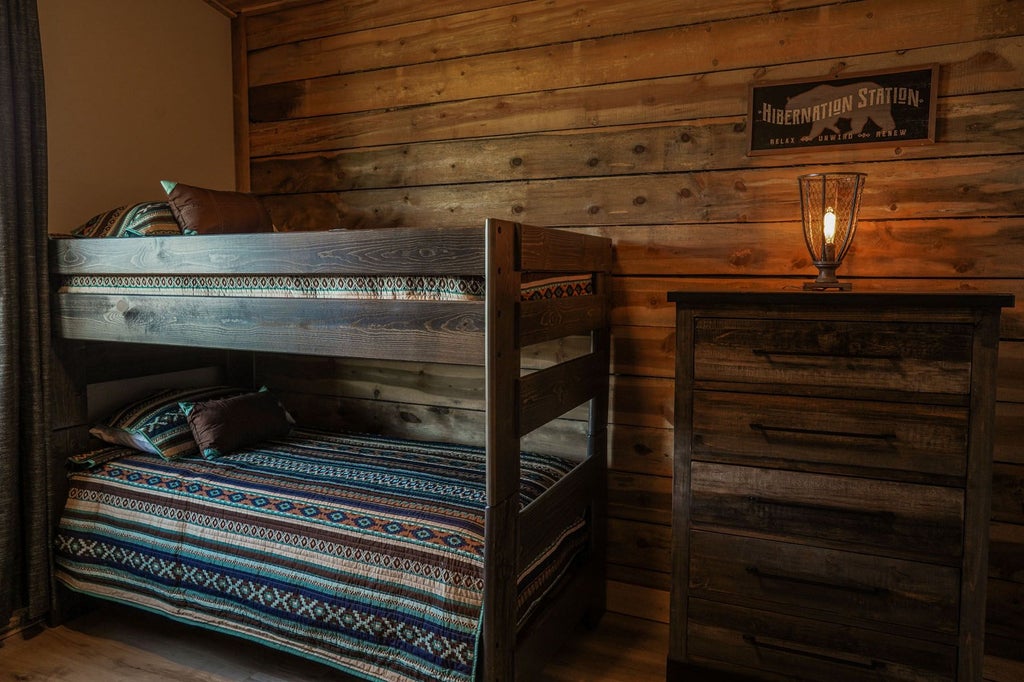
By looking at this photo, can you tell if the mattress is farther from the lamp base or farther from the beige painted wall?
the lamp base

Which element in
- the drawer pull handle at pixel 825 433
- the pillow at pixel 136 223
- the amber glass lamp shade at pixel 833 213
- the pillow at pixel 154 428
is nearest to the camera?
the drawer pull handle at pixel 825 433

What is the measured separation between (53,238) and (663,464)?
7.07 feet

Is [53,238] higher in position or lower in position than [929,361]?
higher

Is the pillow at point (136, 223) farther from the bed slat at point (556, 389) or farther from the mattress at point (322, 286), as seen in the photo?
the bed slat at point (556, 389)

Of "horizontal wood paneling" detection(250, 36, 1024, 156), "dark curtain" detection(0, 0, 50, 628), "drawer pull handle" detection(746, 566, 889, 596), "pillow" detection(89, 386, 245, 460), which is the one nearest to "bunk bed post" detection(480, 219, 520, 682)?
"drawer pull handle" detection(746, 566, 889, 596)

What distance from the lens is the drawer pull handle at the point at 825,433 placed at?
1596 mm

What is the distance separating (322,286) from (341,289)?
0.06 metres

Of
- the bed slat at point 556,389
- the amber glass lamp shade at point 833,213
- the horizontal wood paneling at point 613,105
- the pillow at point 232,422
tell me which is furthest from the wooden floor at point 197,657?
the horizontal wood paneling at point 613,105

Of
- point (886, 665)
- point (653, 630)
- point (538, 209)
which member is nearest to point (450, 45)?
point (538, 209)

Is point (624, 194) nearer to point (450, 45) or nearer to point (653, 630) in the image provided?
point (450, 45)

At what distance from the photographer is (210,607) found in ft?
6.48

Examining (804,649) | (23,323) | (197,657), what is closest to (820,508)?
(804,649)

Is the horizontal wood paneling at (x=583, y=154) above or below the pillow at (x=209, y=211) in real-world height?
above

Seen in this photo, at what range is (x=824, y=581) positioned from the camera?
5.40 ft
